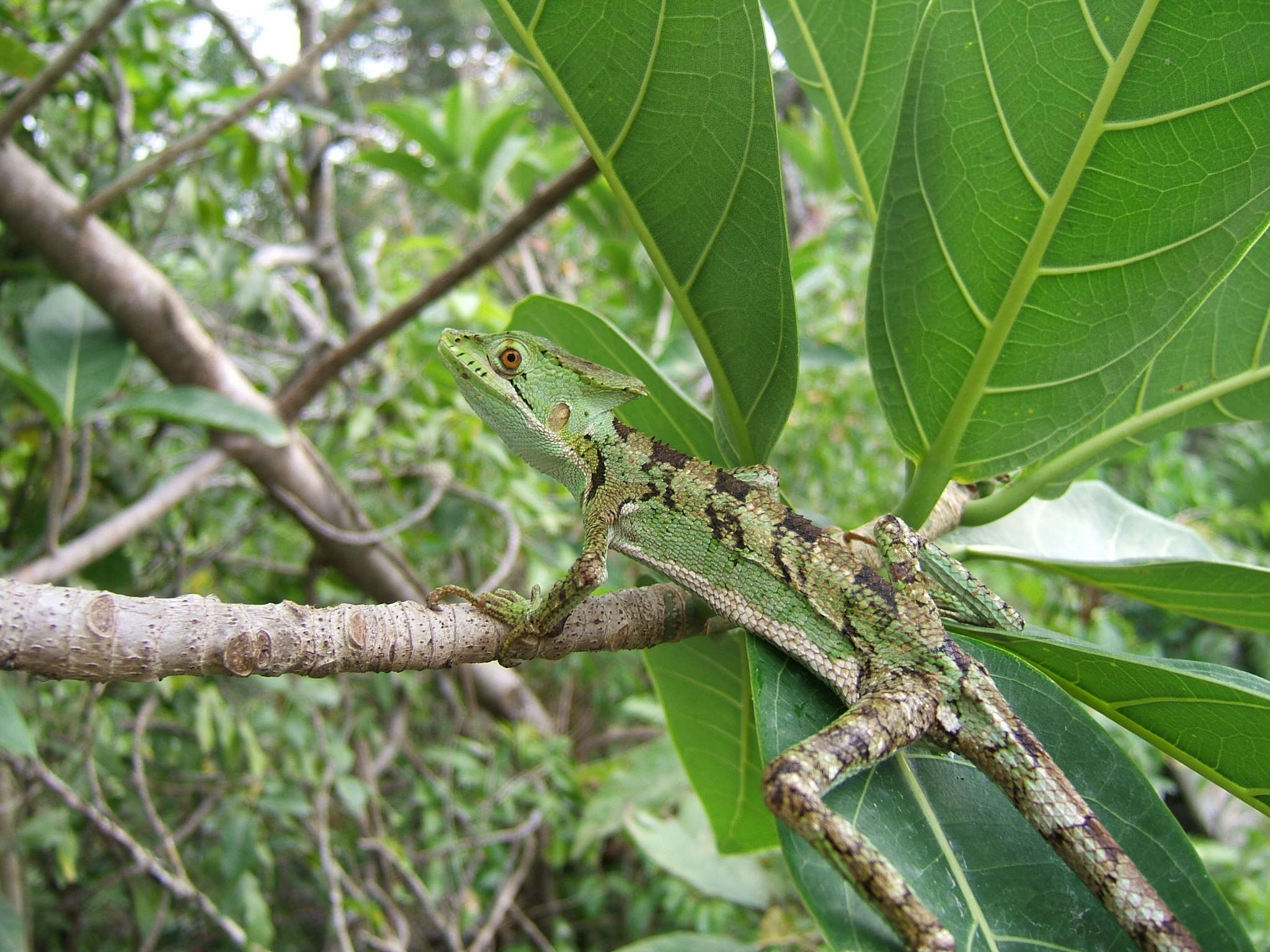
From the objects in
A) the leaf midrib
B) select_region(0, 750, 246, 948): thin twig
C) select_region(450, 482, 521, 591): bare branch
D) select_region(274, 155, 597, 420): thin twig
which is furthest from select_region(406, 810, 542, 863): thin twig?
the leaf midrib

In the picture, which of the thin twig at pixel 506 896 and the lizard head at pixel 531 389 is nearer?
the lizard head at pixel 531 389

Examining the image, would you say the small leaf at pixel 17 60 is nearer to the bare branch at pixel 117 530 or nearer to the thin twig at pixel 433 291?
the thin twig at pixel 433 291

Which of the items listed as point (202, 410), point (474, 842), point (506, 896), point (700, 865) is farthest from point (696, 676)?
point (506, 896)

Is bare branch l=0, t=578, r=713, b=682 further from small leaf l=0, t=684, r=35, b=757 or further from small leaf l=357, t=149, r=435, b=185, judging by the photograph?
small leaf l=357, t=149, r=435, b=185

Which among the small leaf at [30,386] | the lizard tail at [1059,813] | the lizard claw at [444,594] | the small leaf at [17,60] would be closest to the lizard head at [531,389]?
the lizard claw at [444,594]

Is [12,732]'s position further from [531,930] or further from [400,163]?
[400,163]

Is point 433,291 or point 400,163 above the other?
point 400,163
